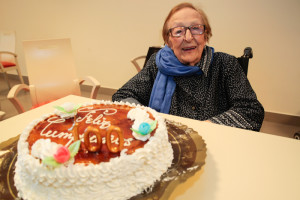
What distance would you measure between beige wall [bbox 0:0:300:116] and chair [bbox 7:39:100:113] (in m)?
1.57

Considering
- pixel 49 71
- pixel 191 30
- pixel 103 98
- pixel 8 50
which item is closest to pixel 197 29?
pixel 191 30

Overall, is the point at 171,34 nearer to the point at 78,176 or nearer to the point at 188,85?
the point at 188,85

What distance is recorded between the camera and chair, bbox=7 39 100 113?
6.25ft

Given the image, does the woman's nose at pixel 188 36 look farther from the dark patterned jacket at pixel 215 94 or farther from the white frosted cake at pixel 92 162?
the white frosted cake at pixel 92 162

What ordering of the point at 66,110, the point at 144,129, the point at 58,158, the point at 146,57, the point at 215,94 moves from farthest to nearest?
1. the point at 146,57
2. the point at 215,94
3. the point at 66,110
4. the point at 144,129
5. the point at 58,158

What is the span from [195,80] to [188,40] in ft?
0.86

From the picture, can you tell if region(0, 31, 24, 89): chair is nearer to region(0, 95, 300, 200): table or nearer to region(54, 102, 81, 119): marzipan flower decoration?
region(0, 95, 300, 200): table

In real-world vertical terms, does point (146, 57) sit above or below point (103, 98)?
above

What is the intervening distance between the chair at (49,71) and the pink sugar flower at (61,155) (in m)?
1.48

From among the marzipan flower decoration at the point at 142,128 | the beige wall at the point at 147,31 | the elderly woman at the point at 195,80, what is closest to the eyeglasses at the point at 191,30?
the elderly woman at the point at 195,80

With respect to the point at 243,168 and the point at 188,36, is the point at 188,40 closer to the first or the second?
the point at 188,36

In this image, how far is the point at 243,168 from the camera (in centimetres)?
83

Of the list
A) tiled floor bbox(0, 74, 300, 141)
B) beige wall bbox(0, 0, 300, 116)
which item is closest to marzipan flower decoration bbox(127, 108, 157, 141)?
beige wall bbox(0, 0, 300, 116)

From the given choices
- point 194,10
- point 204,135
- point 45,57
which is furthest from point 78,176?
point 45,57
